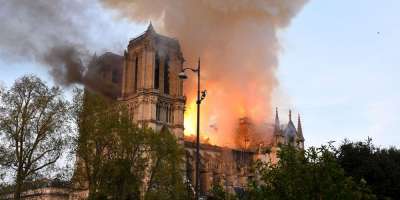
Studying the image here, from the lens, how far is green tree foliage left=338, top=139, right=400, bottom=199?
5175 cm

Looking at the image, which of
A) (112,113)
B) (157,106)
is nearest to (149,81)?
(157,106)

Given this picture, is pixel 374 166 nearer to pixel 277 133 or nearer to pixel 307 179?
pixel 307 179

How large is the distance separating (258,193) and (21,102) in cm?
2191

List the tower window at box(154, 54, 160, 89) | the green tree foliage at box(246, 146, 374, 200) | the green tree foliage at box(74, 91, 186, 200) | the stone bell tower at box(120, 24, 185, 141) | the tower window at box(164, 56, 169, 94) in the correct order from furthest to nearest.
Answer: the tower window at box(164, 56, 169, 94)
the tower window at box(154, 54, 160, 89)
the stone bell tower at box(120, 24, 185, 141)
the green tree foliage at box(74, 91, 186, 200)
the green tree foliage at box(246, 146, 374, 200)

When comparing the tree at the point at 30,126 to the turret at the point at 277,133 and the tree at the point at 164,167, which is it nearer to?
the tree at the point at 164,167

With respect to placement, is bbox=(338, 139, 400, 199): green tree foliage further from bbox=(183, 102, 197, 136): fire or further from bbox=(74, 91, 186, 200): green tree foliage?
bbox=(183, 102, 197, 136): fire

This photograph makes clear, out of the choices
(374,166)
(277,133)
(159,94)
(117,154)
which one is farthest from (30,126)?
(277,133)

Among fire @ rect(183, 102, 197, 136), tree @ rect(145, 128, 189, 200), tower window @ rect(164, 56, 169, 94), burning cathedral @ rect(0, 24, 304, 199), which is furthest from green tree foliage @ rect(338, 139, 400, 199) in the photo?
fire @ rect(183, 102, 197, 136)

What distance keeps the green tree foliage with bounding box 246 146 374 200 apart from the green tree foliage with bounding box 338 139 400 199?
21.2 metres

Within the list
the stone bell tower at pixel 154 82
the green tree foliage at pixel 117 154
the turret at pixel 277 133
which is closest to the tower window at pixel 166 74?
the stone bell tower at pixel 154 82

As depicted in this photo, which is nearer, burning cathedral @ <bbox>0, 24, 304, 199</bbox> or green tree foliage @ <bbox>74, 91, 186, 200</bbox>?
green tree foliage @ <bbox>74, 91, 186, 200</bbox>

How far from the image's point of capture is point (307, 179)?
2938 cm

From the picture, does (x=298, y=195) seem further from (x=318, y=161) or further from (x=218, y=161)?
(x=218, y=161)

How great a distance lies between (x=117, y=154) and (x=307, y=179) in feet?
80.0
